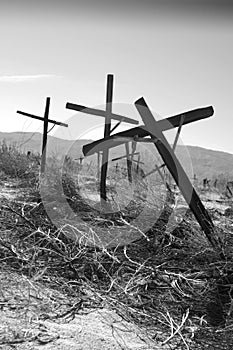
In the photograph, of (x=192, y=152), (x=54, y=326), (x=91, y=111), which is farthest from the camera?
(x=192, y=152)

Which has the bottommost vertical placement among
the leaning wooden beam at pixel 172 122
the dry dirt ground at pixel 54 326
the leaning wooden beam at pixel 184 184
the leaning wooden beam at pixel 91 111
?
the dry dirt ground at pixel 54 326

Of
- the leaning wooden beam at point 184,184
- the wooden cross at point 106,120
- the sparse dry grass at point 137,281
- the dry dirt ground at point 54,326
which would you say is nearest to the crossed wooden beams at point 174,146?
the leaning wooden beam at point 184,184

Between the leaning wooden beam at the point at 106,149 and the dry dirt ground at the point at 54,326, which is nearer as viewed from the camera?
the dry dirt ground at the point at 54,326

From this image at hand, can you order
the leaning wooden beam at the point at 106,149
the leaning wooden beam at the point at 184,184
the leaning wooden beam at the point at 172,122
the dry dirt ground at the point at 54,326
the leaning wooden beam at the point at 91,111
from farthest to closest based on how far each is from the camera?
1. the leaning wooden beam at the point at 91,111
2. the leaning wooden beam at the point at 106,149
3. the leaning wooden beam at the point at 172,122
4. the leaning wooden beam at the point at 184,184
5. the dry dirt ground at the point at 54,326

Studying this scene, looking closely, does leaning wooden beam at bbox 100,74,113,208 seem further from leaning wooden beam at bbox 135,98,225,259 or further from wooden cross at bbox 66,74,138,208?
leaning wooden beam at bbox 135,98,225,259

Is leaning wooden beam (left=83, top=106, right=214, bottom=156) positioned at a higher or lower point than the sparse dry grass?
higher

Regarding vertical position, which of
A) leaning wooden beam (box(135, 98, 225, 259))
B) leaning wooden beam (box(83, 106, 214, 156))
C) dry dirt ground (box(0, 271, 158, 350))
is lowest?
dry dirt ground (box(0, 271, 158, 350))

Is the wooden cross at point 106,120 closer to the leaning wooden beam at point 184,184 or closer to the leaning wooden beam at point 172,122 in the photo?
the leaning wooden beam at point 172,122

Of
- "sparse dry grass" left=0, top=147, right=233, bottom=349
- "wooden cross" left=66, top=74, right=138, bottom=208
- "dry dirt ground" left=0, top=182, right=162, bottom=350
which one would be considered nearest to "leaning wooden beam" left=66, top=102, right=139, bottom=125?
"wooden cross" left=66, top=74, right=138, bottom=208

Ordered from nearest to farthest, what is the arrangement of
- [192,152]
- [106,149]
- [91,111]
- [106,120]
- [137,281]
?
[137,281]
[106,149]
[106,120]
[91,111]
[192,152]


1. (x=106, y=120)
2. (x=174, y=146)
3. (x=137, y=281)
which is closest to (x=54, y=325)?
(x=137, y=281)

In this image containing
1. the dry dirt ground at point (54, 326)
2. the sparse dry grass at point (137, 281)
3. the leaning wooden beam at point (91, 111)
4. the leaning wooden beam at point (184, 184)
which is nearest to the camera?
the dry dirt ground at point (54, 326)

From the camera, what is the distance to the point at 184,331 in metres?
2.44

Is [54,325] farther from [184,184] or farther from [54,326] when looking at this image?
[184,184]
